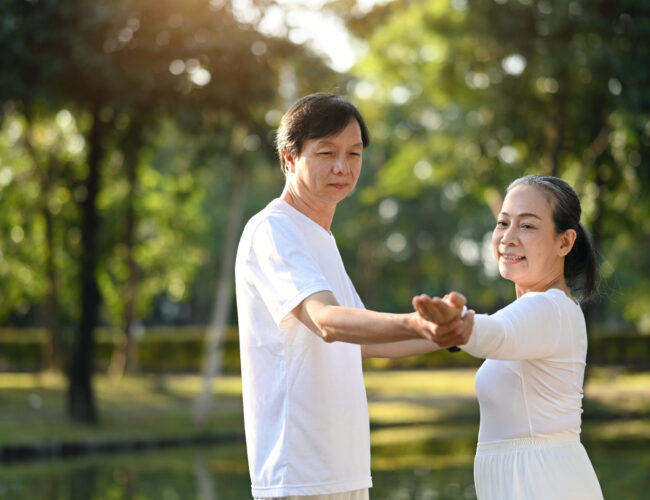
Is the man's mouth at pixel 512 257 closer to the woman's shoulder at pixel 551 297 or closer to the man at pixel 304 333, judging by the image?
the woman's shoulder at pixel 551 297

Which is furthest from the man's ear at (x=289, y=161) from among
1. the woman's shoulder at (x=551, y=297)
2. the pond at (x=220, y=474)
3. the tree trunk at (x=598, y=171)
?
the tree trunk at (x=598, y=171)

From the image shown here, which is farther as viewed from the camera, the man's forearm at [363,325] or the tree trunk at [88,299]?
the tree trunk at [88,299]

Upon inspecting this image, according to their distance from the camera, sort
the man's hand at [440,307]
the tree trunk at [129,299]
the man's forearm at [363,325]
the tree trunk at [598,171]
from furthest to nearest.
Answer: the tree trunk at [129,299]
the tree trunk at [598,171]
the man's forearm at [363,325]
the man's hand at [440,307]

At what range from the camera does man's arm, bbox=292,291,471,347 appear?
2703mm

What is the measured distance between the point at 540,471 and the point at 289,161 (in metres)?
1.16

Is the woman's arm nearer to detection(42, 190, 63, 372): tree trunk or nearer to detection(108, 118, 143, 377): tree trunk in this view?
detection(108, 118, 143, 377): tree trunk

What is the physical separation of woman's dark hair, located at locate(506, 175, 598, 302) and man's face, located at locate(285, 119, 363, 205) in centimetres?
48

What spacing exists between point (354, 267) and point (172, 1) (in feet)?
107

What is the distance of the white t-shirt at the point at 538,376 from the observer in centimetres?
301

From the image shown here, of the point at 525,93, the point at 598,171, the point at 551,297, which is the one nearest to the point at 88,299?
the point at 525,93

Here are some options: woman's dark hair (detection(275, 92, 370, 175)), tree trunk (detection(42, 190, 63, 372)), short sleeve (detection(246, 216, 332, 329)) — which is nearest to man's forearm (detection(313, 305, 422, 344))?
short sleeve (detection(246, 216, 332, 329))

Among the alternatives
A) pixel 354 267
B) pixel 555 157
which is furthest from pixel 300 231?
pixel 354 267

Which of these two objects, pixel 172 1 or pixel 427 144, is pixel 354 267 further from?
pixel 172 1

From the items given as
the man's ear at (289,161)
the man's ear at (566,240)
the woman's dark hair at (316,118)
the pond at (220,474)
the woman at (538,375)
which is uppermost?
the woman's dark hair at (316,118)
